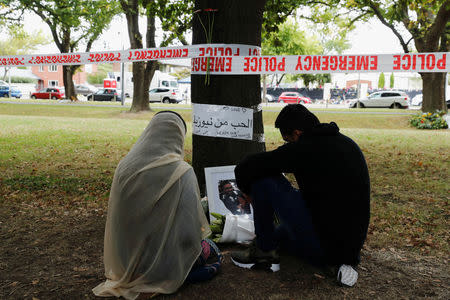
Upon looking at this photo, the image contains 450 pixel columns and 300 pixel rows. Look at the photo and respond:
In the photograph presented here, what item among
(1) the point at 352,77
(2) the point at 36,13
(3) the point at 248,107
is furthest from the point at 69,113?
(1) the point at 352,77

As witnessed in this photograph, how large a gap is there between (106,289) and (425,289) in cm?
238

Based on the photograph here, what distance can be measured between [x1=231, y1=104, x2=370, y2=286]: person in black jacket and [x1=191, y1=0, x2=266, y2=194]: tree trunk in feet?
4.22

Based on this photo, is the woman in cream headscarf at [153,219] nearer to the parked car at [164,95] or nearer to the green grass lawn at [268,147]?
the green grass lawn at [268,147]

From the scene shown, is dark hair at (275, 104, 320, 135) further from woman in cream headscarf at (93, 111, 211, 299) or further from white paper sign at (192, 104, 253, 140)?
white paper sign at (192, 104, 253, 140)

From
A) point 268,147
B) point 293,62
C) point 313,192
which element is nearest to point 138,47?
point 268,147

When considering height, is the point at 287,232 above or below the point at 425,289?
above

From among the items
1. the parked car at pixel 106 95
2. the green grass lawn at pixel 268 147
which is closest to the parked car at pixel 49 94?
the parked car at pixel 106 95

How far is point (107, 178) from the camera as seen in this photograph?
700cm

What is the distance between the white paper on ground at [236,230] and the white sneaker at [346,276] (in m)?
0.96

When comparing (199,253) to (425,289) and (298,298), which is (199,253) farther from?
(425,289)

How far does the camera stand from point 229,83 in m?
4.32

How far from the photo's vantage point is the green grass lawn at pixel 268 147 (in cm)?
465

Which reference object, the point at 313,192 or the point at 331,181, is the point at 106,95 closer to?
the point at 313,192

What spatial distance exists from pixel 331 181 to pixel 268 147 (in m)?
7.97
